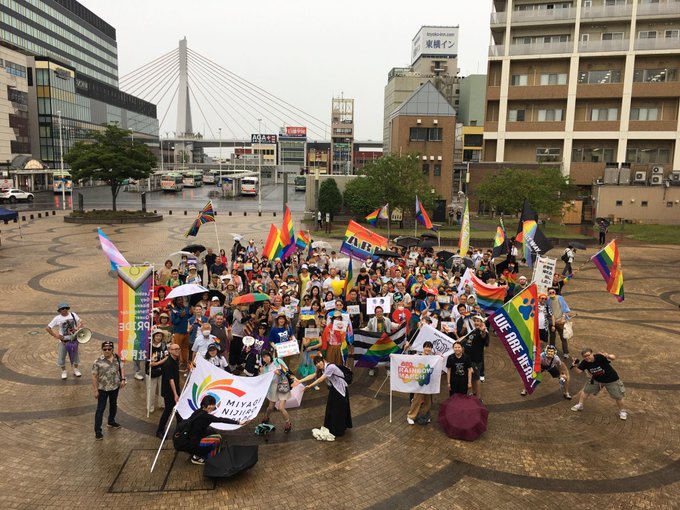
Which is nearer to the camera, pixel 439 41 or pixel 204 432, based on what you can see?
pixel 204 432

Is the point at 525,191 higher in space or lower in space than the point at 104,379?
higher

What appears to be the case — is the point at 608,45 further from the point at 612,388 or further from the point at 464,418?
the point at 464,418

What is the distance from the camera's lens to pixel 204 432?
8.27 metres

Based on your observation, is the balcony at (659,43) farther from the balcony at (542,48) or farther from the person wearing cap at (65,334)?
the person wearing cap at (65,334)

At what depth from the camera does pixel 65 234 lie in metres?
37.1

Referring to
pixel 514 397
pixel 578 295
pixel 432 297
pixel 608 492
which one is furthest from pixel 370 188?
pixel 608 492

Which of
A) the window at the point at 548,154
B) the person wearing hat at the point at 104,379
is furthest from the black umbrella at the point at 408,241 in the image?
the window at the point at 548,154

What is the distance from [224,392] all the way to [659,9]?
6530 centimetres

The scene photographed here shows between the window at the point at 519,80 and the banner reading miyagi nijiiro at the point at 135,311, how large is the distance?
58050 millimetres

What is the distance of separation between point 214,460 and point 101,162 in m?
42.9

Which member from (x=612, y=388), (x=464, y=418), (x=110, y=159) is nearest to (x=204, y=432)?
(x=464, y=418)

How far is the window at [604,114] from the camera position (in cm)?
5844

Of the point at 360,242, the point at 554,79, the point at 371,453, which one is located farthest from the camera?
the point at 554,79

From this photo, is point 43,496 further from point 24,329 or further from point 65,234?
point 65,234
